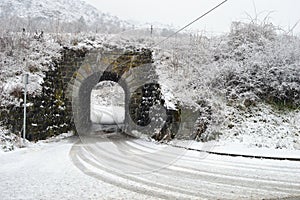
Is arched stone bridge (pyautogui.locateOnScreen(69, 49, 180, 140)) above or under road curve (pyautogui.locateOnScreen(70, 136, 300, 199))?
above

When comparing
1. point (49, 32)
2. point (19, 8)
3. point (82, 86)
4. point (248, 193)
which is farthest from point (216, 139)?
point (19, 8)

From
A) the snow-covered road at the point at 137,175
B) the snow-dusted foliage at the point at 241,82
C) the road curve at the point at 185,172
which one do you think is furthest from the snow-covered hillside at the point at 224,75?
the road curve at the point at 185,172

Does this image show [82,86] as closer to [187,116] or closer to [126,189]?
[187,116]

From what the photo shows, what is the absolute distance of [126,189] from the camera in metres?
6.11

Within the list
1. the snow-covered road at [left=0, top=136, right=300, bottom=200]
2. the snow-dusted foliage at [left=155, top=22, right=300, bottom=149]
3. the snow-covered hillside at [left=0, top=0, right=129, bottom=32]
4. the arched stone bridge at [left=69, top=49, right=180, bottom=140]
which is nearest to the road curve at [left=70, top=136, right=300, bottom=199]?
the snow-covered road at [left=0, top=136, right=300, bottom=200]

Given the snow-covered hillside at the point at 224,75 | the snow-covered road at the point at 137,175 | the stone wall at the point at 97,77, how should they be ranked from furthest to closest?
the stone wall at the point at 97,77, the snow-covered hillside at the point at 224,75, the snow-covered road at the point at 137,175

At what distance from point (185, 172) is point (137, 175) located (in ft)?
4.15

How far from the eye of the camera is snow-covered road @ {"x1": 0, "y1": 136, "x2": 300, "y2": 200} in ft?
19.3

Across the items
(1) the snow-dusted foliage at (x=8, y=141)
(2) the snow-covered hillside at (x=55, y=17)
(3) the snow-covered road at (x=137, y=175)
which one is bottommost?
(3) the snow-covered road at (x=137, y=175)

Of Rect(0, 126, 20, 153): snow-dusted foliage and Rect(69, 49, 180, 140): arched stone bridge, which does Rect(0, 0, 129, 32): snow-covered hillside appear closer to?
Rect(69, 49, 180, 140): arched stone bridge

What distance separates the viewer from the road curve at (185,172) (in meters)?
6.09

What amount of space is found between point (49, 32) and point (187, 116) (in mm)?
8197

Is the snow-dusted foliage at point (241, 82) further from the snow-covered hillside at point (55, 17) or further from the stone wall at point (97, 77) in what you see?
the snow-covered hillside at point (55, 17)

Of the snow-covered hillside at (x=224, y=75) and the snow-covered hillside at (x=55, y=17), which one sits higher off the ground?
the snow-covered hillside at (x=55, y=17)
